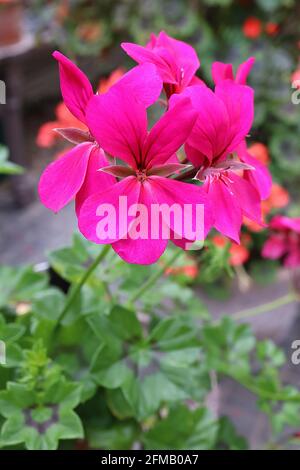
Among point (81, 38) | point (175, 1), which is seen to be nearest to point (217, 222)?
point (175, 1)

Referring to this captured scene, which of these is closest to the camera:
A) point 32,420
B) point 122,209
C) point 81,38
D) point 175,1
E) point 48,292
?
point 122,209

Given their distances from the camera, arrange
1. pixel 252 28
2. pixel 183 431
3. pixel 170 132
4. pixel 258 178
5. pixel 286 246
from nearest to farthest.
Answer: pixel 170 132
pixel 258 178
pixel 183 431
pixel 286 246
pixel 252 28

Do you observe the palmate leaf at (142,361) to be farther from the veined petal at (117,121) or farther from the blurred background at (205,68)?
the blurred background at (205,68)

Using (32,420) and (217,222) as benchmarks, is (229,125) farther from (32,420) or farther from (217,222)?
(32,420)

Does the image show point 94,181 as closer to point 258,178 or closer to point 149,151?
point 149,151

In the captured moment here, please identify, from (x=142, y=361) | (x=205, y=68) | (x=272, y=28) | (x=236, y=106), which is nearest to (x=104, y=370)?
(x=142, y=361)

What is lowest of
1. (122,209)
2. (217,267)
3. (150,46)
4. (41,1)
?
(217,267)

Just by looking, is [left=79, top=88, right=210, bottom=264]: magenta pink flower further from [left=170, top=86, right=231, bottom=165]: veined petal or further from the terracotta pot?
the terracotta pot
